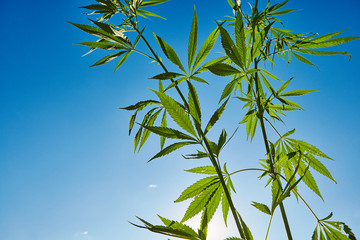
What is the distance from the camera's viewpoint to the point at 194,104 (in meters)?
0.70

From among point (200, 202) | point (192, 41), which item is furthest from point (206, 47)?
point (200, 202)

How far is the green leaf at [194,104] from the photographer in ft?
2.26

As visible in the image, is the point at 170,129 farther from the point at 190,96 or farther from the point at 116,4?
the point at 116,4

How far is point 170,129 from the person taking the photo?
0.72 meters

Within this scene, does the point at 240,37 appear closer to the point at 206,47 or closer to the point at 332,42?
the point at 206,47

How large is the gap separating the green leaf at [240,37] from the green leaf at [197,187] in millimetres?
457

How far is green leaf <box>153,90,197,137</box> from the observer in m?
0.66

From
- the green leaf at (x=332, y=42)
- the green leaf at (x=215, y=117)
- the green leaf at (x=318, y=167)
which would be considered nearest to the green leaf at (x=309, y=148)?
the green leaf at (x=318, y=167)

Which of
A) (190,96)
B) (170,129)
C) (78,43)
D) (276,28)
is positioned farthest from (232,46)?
→ (276,28)

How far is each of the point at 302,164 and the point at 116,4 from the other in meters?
1.15

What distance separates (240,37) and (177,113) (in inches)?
14.2

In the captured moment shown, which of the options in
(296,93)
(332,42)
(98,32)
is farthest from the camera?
(296,93)

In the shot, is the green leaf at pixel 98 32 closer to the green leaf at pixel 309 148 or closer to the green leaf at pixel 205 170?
the green leaf at pixel 205 170

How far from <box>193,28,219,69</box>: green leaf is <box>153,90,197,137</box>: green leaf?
28cm
